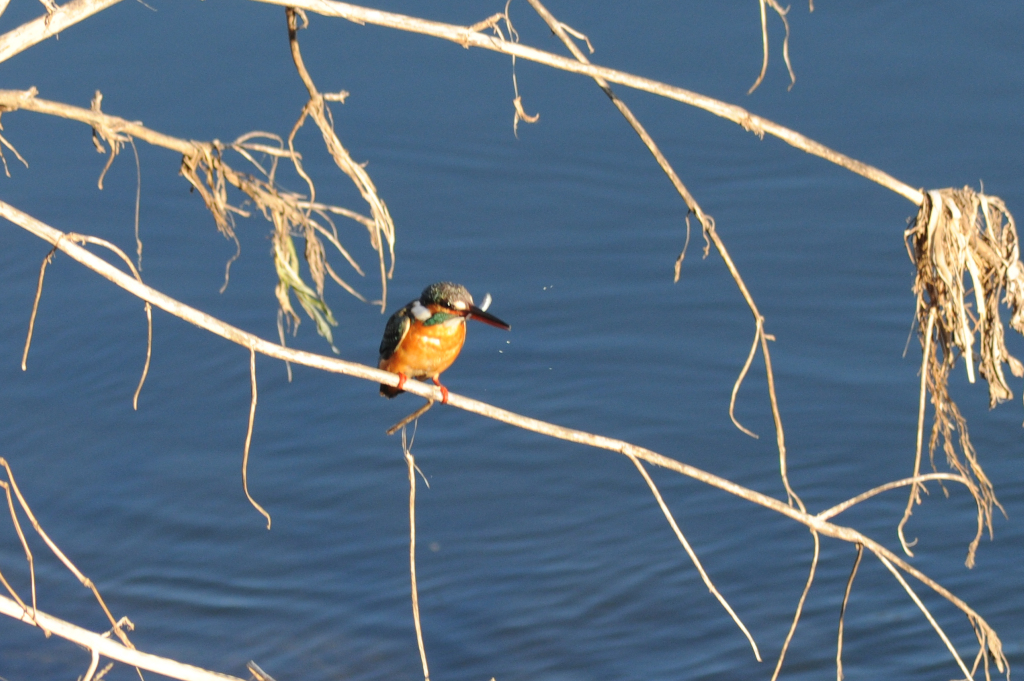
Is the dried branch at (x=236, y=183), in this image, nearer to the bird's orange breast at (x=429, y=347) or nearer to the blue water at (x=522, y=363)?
the bird's orange breast at (x=429, y=347)

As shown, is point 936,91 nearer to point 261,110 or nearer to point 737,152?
point 737,152

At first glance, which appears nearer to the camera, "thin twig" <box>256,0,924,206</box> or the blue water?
"thin twig" <box>256,0,924,206</box>

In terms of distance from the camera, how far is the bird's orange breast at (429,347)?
4.42 m

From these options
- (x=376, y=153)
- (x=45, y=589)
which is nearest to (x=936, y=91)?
(x=376, y=153)

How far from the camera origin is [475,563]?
6.00 meters

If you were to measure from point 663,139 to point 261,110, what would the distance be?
275cm

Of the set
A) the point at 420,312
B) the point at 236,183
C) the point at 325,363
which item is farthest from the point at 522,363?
the point at 236,183

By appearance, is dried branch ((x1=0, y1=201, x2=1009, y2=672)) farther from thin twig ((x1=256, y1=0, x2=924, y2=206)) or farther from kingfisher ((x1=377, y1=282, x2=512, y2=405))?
kingfisher ((x1=377, y1=282, x2=512, y2=405))

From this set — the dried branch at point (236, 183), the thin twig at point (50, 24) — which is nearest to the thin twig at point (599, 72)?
the dried branch at point (236, 183)

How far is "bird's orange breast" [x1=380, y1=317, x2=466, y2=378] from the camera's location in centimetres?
442

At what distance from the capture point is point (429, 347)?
14.5 feet

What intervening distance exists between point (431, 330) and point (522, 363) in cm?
252

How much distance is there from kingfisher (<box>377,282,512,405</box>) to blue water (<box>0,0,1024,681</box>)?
1.66 metres

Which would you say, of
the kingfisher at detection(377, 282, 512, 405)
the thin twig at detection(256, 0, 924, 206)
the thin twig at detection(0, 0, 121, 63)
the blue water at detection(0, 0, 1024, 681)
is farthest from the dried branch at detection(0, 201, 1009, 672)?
the blue water at detection(0, 0, 1024, 681)
